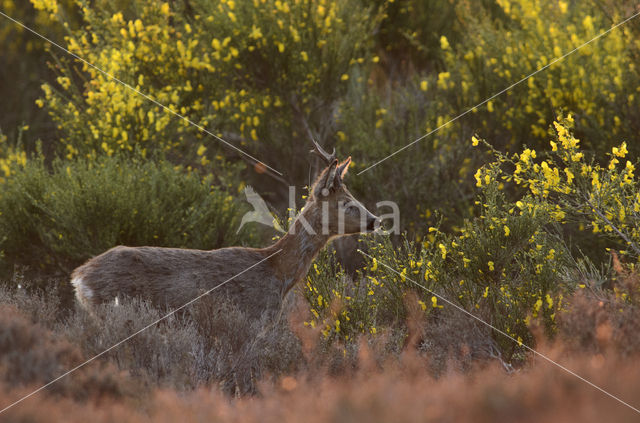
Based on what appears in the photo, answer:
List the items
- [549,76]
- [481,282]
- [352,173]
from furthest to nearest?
[352,173]
[549,76]
[481,282]

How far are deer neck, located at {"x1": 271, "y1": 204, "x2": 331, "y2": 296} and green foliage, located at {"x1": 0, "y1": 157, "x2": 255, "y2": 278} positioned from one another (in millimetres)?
2537

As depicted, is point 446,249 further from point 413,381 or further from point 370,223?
point 413,381

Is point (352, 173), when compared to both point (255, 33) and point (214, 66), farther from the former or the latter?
point (214, 66)

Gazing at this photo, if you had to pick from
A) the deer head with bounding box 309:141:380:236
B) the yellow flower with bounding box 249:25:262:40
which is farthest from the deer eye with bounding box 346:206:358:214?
the yellow flower with bounding box 249:25:262:40

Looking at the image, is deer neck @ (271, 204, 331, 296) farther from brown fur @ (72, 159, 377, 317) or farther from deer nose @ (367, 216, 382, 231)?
deer nose @ (367, 216, 382, 231)

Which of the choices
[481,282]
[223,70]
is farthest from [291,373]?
[223,70]

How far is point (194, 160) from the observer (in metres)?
12.4

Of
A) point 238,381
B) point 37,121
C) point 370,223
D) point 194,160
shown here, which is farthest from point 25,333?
point 37,121

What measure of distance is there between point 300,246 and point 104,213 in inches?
128

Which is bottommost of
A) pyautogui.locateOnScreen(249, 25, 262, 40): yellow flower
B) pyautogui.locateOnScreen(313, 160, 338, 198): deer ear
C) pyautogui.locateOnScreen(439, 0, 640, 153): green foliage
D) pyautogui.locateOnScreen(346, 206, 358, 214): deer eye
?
pyautogui.locateOnScreen(346, 206, 358, 214): deer eye

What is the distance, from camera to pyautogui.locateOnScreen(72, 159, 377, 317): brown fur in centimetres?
627

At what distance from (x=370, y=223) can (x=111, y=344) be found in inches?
116

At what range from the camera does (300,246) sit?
7172 millimetres

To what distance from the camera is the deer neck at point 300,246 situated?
7062 millimetres
